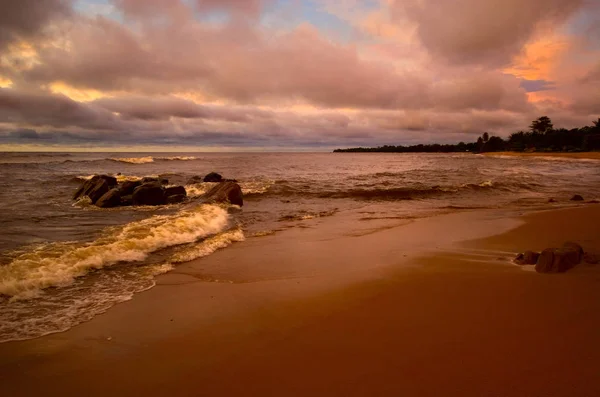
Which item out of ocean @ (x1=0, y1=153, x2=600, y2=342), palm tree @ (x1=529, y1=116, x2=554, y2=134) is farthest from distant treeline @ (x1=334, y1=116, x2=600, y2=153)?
ocean @ (x1=0, y1=153, x2=600, y2=342)

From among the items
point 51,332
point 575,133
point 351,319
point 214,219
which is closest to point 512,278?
point 351,319

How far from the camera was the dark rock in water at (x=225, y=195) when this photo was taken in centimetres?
1526

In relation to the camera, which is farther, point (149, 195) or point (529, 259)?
point (149, 195)

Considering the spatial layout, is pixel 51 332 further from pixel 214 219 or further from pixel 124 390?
pixel 214 219

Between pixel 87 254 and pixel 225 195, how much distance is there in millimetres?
8714

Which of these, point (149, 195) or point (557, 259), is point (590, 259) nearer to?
point (557, 259)

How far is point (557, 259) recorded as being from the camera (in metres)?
5.72

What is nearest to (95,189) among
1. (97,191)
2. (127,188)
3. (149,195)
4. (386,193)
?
(97,191)

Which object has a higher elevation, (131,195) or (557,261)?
(557,261)

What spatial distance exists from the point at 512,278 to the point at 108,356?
557 cm

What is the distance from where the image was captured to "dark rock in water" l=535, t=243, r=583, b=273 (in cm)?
568

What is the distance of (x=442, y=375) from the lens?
3045 millimetres

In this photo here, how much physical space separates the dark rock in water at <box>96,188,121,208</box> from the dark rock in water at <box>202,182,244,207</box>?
3821 mm

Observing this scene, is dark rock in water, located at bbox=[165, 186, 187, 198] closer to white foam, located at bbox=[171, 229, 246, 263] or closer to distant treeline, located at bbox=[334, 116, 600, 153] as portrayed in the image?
white foam, located at bbox=[171, 229, 246, 263]
